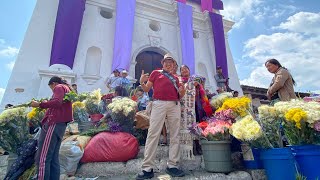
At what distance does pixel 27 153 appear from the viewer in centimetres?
373

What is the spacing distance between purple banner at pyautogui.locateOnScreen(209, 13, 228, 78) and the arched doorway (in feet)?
10.9

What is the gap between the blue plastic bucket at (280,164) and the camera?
9.97 feet

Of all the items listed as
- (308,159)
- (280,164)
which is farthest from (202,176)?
(308,159)

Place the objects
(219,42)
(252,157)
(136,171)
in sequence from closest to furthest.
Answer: (252,157) → (136,171) → (219,42)

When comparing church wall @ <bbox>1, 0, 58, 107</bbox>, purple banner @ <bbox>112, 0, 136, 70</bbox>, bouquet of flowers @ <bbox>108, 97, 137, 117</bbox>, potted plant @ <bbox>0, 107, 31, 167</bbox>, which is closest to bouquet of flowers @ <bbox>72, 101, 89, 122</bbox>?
bouquet of flowers @ <bbox>108, 97, 137, 117</bbox>

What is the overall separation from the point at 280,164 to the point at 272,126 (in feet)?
1.80

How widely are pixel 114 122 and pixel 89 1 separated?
802 centimetres

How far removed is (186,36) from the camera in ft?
38.6

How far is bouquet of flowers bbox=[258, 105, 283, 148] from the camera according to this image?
131 inches

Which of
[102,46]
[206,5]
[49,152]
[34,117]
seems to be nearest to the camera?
[49,152]

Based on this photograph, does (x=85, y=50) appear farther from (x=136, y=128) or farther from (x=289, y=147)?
(x=289, y=147)

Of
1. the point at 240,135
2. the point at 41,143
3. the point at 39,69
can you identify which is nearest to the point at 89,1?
the point at 39,69

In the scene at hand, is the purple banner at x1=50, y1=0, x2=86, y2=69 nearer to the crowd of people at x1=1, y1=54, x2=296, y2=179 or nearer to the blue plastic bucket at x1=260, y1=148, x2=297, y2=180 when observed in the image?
the crowd of people at x1=1, y1=54, x2=296, y2=179

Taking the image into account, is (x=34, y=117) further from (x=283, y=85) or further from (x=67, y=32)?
(x=67, y=32)
